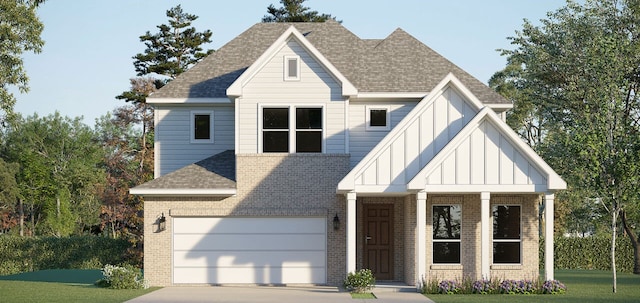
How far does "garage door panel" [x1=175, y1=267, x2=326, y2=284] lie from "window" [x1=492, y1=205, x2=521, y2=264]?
5406 mm

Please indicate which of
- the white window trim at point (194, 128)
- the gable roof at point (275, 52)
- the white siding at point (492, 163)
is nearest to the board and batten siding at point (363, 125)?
the gable roof at point (275, 52)

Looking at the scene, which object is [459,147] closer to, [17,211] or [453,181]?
[453,181]

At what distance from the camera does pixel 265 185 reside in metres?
26.0

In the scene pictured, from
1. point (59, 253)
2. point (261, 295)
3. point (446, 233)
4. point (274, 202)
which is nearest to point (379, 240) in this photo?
point (446, 233)

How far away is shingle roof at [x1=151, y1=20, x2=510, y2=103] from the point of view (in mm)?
27797

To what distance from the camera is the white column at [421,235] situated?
2300 cm

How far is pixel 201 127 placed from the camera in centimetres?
→ 2814

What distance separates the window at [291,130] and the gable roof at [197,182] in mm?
1570

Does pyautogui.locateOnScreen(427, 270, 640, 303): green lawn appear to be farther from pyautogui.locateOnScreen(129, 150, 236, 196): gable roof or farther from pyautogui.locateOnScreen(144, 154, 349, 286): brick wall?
pyautogui.locateOnScreen(129, 150, 236, 196): gable roof

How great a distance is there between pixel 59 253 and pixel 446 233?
21718mm

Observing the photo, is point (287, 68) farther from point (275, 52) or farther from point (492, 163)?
point (492, 163)

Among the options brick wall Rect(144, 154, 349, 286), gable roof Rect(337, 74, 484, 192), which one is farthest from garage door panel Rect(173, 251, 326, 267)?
gable roof Rect(337, 74, 484, 192)

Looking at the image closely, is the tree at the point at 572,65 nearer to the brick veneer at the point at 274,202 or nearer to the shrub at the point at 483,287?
the shrub at the point at 483,287

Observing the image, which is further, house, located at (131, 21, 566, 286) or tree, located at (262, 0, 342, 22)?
tree, located at (262, 0, 342, 22)
